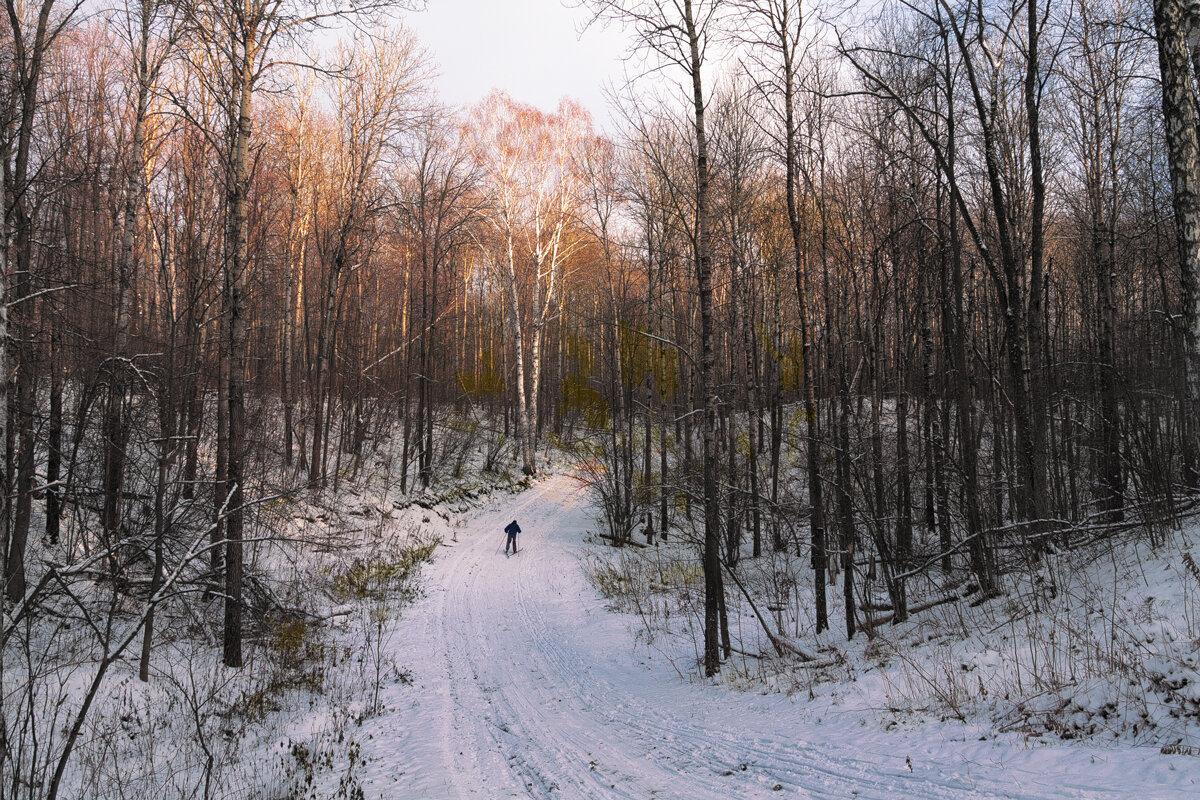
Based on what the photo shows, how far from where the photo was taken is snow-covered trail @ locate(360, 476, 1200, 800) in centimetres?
398

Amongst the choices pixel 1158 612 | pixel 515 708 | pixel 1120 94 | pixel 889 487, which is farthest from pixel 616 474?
pixel 1120 94

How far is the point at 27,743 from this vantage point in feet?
17.1

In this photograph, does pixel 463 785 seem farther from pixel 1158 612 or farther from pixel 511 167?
pixel 511 167

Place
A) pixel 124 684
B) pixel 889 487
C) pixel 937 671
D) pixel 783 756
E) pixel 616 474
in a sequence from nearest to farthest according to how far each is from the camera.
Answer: pixel 783 756, pixel 937 671, pixel 124 684, pixel 889 487, pixel 616 474

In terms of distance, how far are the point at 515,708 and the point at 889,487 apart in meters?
7.13

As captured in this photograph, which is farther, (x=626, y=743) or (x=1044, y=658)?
(x=626, y=743)

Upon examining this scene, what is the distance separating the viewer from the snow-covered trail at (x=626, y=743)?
13.1 ft

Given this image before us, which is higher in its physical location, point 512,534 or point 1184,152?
point 1184,152

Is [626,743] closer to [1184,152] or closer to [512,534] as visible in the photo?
[1184,152]

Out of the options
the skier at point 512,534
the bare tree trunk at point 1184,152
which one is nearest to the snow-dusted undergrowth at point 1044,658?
the bare tree trunk at point 1184,152

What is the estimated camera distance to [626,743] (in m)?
5.80

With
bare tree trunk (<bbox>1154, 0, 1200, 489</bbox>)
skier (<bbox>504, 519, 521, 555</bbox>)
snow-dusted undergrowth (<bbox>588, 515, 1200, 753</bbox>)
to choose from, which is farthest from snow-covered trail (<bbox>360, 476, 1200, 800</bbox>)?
skier (<bbox>504, 519, 521, 555</bbox>)

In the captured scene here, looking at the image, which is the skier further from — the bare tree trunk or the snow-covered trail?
the bare tree trunk

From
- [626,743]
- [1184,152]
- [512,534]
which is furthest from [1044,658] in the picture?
[512,534]
